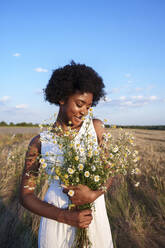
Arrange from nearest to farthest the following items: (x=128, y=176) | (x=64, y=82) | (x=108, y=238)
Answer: (x=108, y=238) < (x=64, y=82) < (x=128, y=176)

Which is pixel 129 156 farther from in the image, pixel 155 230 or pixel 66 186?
pixel 155 230

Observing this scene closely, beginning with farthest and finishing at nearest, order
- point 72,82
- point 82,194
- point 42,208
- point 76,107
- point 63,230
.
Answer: point 72,82
point 76,107
point 63,230
point 42,208
point 82,194

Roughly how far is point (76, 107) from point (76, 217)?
980 millimetres

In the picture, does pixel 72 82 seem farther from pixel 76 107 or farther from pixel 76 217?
pixel 76 217

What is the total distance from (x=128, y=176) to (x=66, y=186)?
4.20 m

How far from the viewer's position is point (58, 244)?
1845 millimetres

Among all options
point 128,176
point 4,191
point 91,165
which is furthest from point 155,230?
point 4,191

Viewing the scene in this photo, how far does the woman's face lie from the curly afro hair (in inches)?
2.8

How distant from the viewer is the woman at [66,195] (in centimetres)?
166

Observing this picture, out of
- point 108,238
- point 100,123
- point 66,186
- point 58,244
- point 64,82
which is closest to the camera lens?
point 66,186

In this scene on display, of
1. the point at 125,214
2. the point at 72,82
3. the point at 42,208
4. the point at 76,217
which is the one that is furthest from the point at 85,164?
the point at 125,214

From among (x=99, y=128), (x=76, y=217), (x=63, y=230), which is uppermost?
(x=99, y=128)

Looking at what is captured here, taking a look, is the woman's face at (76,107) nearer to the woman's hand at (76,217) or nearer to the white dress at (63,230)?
the white dress at (63,230)

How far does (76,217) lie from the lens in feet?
5.36
